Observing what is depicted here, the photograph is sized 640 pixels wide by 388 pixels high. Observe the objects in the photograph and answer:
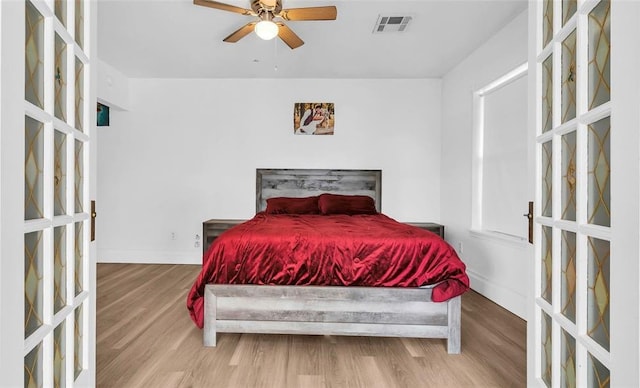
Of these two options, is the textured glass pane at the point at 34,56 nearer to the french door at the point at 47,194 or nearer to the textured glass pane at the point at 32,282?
the french door at the point at 47,194

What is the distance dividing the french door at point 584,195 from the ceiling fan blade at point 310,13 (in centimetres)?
149

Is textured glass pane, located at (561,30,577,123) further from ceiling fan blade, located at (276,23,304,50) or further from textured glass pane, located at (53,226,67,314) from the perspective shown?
ceiling fan blade, located at (276,23,304,50)

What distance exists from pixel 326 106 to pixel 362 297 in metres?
3.17

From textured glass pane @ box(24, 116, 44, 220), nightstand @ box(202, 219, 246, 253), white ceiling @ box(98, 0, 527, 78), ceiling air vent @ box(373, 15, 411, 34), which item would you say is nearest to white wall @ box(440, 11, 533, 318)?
white ceiling @ box(98, 0, 527, 78)

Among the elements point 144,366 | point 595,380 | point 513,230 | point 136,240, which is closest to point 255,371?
point 144,366

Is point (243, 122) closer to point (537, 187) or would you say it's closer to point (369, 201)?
point (369, 201)

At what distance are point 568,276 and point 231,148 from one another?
14.2 feet

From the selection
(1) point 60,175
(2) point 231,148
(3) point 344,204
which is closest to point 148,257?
(2) point 231,148

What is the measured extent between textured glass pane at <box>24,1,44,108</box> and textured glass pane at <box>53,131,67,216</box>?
169 mm

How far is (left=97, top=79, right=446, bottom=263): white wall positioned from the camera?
4855mm

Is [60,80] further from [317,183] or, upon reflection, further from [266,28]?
[317,183]

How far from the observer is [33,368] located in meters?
1.01

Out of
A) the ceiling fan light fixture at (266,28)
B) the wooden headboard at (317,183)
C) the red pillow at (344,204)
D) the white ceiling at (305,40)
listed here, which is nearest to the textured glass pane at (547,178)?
the ceiling fan light fixture at (266,28)

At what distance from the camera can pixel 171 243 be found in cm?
488
